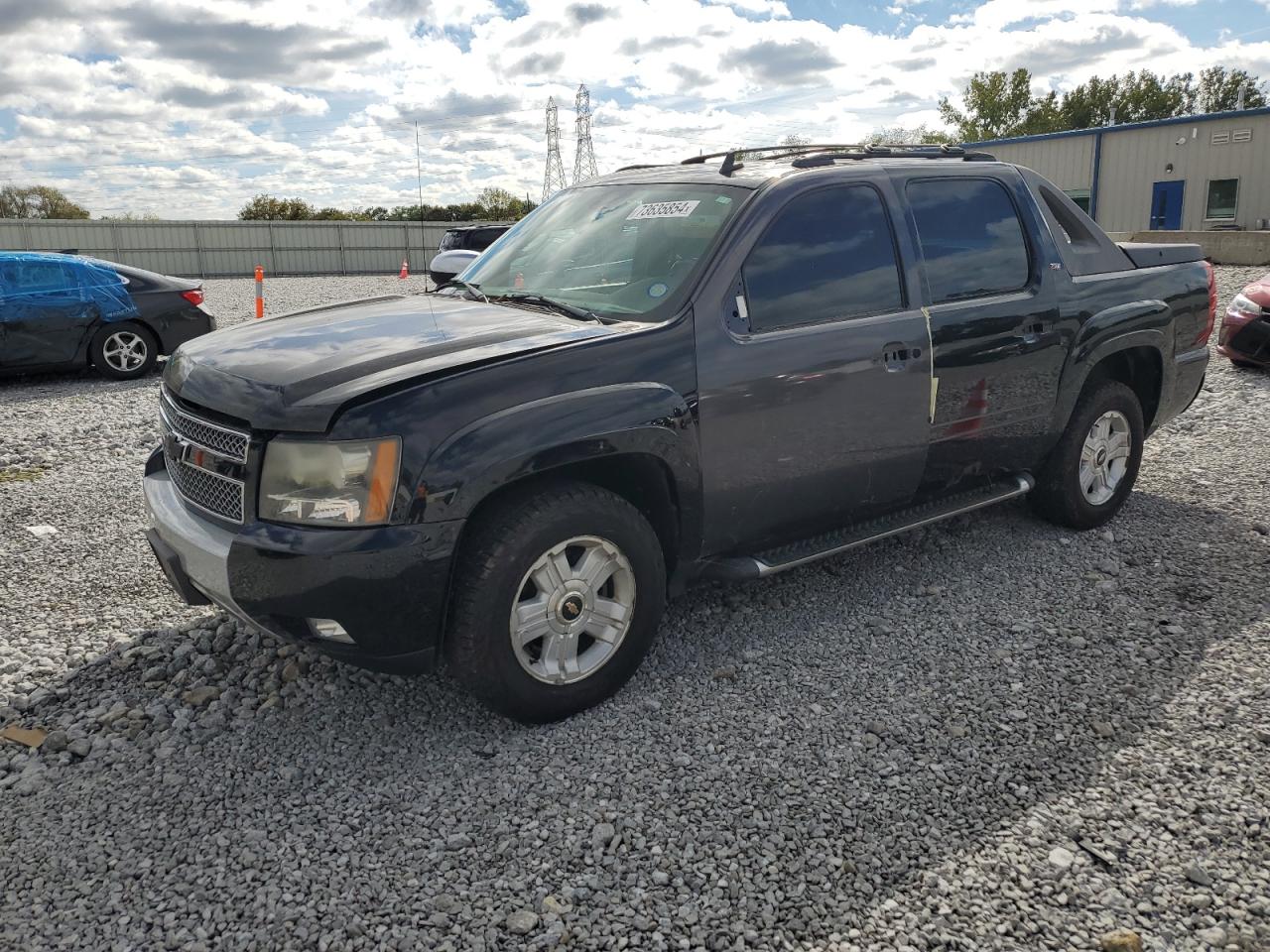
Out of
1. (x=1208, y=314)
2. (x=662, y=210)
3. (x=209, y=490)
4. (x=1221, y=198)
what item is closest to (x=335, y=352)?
(x=209, y=490)

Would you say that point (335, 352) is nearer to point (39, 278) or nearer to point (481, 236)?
point (39, 278)

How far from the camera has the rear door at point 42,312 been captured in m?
9.99

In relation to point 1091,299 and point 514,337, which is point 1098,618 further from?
point 514,337

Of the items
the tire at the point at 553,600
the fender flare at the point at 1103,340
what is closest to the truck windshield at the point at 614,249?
the tire at the point at 553,600

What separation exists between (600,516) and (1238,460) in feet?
17.8

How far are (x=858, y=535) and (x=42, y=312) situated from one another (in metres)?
9.38

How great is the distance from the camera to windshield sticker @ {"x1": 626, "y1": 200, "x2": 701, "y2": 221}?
3971 mm

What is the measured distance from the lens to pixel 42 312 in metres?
10.1

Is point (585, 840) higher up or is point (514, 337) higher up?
point (514, 337)

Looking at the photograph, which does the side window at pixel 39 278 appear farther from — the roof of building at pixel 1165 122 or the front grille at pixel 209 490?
the roof of building at pixel 1165 122

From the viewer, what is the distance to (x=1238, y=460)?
22.1 ft

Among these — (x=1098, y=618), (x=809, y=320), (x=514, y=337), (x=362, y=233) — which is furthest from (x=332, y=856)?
(x=362, y=233)

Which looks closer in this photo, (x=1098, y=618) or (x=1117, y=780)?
(x=1117, y=780)

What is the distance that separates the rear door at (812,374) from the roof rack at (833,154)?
26 cm
